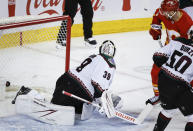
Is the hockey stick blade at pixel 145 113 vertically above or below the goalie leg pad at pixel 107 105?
below

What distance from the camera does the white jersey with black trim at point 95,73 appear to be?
3.01 m

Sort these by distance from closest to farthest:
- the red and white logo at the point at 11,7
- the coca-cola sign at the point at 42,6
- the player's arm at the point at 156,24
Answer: the player's arm at the point at 156,24 → the red and white logo at the point at 11,7 → the coca-cola sign at the point at 42,6

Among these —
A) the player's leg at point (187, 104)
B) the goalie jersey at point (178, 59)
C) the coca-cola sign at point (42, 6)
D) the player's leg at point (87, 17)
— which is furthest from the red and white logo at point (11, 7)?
the player's leg at point (187, 104)

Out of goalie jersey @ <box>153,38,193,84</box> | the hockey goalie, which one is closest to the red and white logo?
the hockey goalie

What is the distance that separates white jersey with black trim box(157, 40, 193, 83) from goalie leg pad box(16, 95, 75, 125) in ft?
2.53

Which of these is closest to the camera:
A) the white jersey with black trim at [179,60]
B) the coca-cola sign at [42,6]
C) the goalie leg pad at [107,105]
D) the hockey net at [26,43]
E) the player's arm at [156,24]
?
the white jersey with black trim at [179,60]

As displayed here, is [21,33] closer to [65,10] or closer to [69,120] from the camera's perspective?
[69,120]

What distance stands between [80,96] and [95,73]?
8.8 inches

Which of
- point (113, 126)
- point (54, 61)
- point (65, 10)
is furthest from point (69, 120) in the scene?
point (65, 10)

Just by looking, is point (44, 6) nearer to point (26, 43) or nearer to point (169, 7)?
point (26, 43)

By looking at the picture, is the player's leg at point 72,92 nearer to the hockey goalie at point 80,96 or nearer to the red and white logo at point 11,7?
the hockey goalie at point 80,96

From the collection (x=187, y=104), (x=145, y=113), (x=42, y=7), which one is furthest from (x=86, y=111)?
(x=42, y=7)

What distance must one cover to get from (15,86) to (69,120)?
95 centimetres

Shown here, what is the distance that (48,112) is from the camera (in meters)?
3.04
